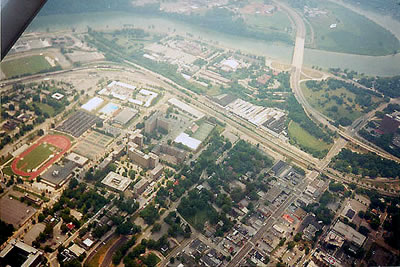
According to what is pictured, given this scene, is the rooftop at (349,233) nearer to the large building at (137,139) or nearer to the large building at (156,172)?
the large building at (156,172)

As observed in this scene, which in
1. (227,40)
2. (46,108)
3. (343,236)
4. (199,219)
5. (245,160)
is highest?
(227,40)

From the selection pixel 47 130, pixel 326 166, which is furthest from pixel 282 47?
pixel 47 130

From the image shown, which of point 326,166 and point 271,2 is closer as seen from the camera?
point 326,166

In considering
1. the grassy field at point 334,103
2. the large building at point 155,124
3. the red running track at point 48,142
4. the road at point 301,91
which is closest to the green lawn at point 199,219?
the large building at point 155,124

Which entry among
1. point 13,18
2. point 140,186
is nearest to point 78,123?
point 140,186

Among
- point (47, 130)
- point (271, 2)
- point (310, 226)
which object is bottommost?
point (310, 226)

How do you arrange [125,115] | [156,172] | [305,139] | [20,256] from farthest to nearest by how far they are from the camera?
[125,115], [305,139], [156,172], [20,256]

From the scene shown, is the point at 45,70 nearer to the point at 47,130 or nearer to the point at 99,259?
the point at 47,130

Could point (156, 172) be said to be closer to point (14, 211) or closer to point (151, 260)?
point (151, 260)
